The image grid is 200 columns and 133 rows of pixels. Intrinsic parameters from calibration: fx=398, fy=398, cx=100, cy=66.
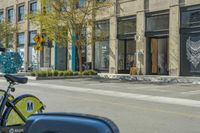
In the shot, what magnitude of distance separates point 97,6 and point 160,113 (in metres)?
21.8

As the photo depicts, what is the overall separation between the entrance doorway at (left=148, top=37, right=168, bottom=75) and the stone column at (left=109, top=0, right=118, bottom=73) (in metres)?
3.64

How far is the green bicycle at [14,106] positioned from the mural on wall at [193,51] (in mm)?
23181

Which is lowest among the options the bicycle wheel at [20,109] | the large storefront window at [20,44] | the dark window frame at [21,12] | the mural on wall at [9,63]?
the bicycle wheel at [20,109]

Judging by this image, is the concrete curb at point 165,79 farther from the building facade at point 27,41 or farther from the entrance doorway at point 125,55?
the building facade at point 27,41

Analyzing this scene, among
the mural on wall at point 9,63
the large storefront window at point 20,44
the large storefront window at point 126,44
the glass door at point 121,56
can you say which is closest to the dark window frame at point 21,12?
the large storefront window at point 20,44

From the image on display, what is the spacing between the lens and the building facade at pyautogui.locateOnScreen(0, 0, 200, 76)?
28250 mm

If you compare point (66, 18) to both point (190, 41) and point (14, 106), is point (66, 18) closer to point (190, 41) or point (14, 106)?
point (190, 41)

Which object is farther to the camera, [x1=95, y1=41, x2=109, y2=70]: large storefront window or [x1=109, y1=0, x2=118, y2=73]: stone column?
[x1=95, y1=41, x2=109, y2=70]: large storefront window

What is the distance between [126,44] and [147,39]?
3342 millimetres

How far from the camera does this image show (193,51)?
28062mm

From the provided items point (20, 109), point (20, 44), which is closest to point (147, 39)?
point (20, 44)

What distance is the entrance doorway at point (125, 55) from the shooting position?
33.9m

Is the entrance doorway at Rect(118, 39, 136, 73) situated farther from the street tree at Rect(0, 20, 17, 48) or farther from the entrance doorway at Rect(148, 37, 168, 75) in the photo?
the street tree at Rect(0, 20, 17, 48)

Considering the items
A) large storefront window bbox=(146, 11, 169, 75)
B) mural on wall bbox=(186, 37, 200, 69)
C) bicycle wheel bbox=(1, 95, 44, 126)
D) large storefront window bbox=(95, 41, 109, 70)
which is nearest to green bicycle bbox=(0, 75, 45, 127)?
bicycle wheel bbox=(1, 95, 44, 126)
